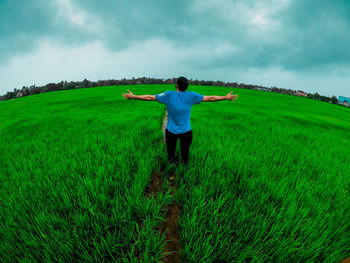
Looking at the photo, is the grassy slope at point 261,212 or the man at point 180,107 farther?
the man at point 180,107

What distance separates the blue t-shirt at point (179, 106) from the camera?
206 cm

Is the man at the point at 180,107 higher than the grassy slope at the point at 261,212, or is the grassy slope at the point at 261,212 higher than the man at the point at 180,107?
the man at the point at 180,107

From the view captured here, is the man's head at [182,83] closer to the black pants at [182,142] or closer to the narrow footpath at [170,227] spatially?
the black pants at [182,142]

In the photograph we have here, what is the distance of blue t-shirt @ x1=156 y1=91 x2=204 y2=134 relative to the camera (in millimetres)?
2059

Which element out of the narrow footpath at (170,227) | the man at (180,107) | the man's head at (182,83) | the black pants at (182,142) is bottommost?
the narrow footpath at (170,227)

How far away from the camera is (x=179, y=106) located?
2.05m

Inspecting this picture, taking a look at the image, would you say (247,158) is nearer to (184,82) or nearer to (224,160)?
(224,160)

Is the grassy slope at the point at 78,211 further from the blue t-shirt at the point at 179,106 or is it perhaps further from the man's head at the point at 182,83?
the man's head at the point at 182,83

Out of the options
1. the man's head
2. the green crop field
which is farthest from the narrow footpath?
the man's head

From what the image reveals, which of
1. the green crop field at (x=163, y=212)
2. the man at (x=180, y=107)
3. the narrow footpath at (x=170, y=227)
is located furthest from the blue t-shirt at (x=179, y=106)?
the narrow footpath at (x=170, y=227)

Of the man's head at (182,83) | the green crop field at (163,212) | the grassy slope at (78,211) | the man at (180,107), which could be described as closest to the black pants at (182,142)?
the man at (180,107)

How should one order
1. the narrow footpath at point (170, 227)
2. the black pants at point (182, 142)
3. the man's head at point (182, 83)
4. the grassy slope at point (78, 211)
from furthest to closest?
the black pants at point (182, 142) → the man's head at point (182, 83) → the narrow footpath at point (170, 227) → the grassy slope at point (78, 211)

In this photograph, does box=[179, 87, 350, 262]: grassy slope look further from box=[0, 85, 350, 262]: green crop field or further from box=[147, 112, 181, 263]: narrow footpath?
box=[147, 112, 181, 263]: narrow footpath

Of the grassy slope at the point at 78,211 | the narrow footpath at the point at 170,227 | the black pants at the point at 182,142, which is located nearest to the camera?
the grassy slope at the point at 78,211
